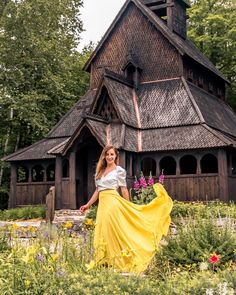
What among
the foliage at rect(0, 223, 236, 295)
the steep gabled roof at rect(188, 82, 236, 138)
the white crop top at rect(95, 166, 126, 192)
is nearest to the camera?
the foliage at rect(0, 223, 236, 295)

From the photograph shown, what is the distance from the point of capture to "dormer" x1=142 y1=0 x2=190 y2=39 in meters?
29.4

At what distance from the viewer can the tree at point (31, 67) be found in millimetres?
28547

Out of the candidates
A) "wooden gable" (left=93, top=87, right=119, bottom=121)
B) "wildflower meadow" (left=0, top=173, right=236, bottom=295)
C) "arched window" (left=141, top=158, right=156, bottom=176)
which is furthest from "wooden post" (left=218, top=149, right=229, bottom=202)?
"wildflower meadow" (left=0, top=173, right=236, bottom=295)

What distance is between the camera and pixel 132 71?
26.5m

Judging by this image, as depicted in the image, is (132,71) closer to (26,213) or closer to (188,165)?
(188,165)

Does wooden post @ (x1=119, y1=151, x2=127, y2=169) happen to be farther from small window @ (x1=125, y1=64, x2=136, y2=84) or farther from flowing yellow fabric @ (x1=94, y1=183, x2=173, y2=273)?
flowing yellow fabric @ (x1=94, y1=183, x2=173, y2=273)

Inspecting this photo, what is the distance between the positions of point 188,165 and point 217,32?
15729mm

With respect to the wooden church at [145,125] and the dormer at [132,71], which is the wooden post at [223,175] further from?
the dormer at [132,71]

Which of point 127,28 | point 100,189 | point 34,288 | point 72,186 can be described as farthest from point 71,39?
point 34,288

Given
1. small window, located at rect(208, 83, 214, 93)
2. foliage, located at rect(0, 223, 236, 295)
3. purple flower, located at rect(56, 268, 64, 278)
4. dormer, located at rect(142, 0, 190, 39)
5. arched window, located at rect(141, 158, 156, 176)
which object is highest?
dormer, located at rect(142, 0, 190, 39)

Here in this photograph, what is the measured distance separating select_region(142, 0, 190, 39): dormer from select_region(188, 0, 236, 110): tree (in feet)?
16.9

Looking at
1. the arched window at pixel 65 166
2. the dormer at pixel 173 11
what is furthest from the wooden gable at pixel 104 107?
the dormer at pixel 173 11

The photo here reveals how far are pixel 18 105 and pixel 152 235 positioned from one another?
21.2 metres

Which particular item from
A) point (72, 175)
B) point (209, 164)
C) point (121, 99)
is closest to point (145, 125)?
point (121, 99)
